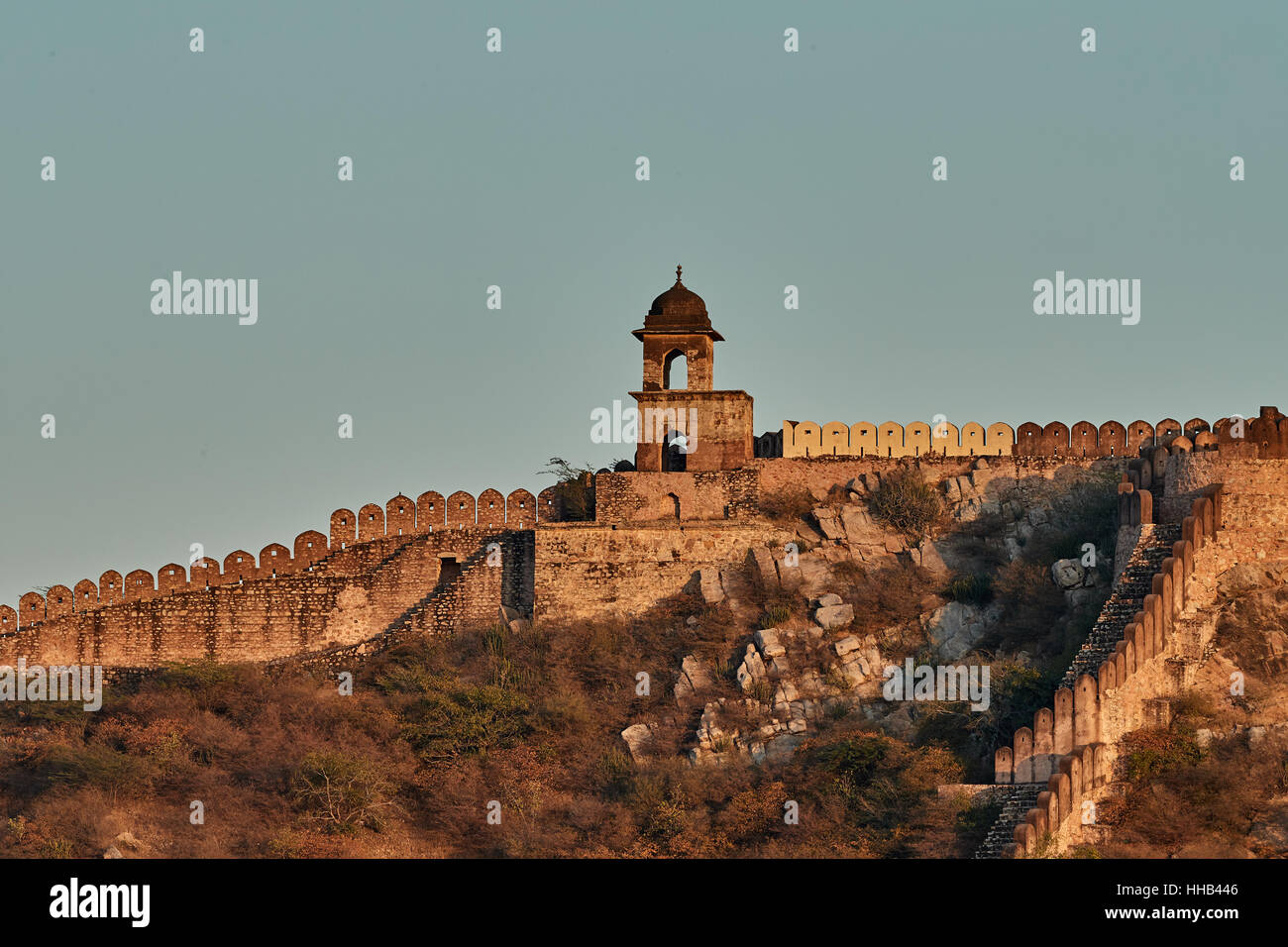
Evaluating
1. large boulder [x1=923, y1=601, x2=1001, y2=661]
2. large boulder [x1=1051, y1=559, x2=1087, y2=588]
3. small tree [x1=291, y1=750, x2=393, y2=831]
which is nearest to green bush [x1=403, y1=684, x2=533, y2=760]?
small tree [x1=291, y1=750, x2=393, y2=831]

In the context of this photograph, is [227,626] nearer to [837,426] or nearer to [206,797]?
[206,797]

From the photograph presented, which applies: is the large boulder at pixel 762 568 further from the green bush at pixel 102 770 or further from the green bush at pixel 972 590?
the green bush at pixel 102 770

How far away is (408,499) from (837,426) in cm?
791

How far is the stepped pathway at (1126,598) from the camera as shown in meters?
34.3

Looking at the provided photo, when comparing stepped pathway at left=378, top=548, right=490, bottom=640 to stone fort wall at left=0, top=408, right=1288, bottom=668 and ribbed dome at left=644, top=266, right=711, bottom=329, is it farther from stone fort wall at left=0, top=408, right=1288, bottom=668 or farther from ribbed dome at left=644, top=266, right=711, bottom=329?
ribbed dome at left=644, top=266, right=711, bottom=329

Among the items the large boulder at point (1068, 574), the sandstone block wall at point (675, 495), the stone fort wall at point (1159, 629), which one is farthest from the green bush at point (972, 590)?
the sandstone block wall at point (675, 495)

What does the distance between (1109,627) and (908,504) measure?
6136mm

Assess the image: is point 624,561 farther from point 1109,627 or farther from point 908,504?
point 1109,627

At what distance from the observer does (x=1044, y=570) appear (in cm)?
3825

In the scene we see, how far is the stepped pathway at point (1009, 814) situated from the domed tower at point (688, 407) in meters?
10.7

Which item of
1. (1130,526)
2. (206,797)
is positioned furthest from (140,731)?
(1130,526)

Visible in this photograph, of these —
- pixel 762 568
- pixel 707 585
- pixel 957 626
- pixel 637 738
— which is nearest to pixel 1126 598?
pixel 957 626

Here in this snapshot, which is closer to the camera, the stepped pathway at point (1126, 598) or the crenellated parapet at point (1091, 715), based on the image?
the crenellated parapet at point (1091, 715)

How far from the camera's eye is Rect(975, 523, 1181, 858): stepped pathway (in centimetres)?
3162
